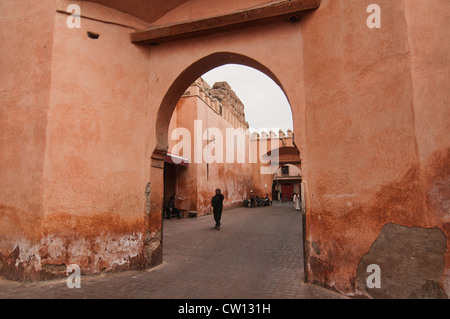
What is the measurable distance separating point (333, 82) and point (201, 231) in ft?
24.9

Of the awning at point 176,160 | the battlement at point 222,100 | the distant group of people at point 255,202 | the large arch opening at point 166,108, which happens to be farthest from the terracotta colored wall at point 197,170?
the large arch opening at point 166,108

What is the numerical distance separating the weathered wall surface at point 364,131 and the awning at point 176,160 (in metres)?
9.25

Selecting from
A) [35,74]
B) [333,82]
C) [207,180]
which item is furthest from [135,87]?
[207,180]

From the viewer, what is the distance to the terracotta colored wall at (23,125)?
451 cm

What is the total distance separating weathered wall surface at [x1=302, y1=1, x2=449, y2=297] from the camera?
3.19 metres

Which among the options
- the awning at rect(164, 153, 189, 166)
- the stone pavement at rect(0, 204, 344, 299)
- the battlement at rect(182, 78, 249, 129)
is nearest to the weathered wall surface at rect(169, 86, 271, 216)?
the battlement at rect(182, 78, 249, 129)

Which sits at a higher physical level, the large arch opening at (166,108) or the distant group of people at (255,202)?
the large arch opening at (166,108)

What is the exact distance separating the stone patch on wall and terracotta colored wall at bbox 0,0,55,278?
4844mm

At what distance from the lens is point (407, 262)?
10.4ft

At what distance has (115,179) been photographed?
513 centimetres
